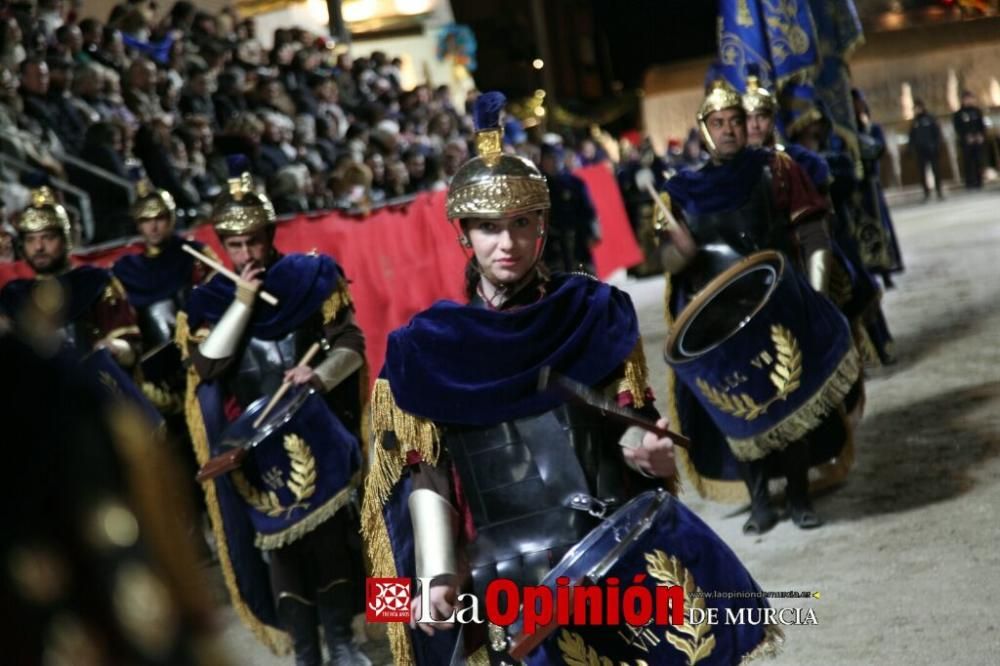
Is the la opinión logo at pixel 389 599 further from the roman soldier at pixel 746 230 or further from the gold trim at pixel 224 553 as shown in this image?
the roman soldier at pixel 746 230

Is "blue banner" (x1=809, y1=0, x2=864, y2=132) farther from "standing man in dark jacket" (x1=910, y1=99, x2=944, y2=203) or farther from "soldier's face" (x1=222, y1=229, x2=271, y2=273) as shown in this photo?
"standing man in dark jacket" (x1=910, y1=99, x2=944, y2=203)

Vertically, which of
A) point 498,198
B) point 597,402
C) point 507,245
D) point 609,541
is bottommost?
point 609,541

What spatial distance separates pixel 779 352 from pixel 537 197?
9.28ft

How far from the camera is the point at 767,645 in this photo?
300 cm

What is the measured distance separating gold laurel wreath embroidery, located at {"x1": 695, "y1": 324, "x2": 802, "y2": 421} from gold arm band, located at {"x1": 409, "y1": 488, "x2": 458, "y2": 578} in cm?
274

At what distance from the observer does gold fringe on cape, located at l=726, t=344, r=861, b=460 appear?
5.97m

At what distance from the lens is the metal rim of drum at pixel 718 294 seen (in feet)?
16.2

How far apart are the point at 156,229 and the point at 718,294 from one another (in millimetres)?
3459

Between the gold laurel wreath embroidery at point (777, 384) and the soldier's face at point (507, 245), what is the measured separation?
266 cm

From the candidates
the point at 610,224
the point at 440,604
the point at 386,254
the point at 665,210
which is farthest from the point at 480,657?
Result: the point at 610,224

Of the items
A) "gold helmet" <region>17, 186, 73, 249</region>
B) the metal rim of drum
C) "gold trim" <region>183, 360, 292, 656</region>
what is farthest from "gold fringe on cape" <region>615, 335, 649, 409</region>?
"gold helmet" <region>17, 186, 73, 249</region>

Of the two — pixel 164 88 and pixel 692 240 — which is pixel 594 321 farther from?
pixel 164 88

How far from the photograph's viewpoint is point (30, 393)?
1.08 metres

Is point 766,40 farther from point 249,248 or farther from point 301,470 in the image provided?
point 301,470
